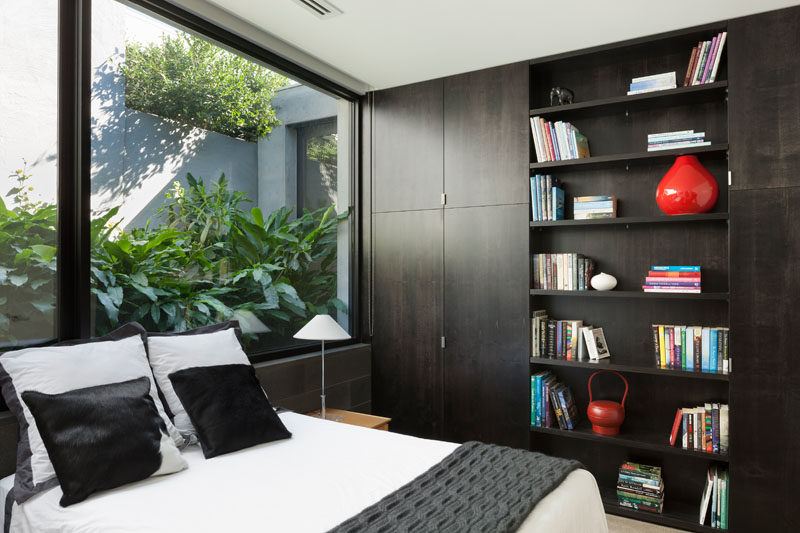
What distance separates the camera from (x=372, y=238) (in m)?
4.09

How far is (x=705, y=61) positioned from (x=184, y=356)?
123 inches

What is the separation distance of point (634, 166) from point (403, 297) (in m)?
1.76

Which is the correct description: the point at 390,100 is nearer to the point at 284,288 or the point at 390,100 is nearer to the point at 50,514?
the point at 284,288

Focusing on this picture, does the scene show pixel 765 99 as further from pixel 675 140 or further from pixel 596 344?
pixel 596 344

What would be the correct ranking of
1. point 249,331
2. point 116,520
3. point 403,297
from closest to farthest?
point 116,520, point 249,331, point 403,297

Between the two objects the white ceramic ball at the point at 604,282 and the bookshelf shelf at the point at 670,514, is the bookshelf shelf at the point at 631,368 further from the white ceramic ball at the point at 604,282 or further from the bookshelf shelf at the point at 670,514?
the bookshelf shelf at the point at 670,514

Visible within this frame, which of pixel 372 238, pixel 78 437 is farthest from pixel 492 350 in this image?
→ pixel 78 437

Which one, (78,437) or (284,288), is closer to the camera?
(78,437)

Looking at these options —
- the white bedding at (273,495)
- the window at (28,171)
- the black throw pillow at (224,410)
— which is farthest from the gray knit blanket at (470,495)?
the window at (28,171)

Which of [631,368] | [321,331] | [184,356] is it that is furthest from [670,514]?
[184,356]

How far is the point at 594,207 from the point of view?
3.31m

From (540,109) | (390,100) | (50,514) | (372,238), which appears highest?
(390,100)

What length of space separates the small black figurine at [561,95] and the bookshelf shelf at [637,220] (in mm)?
782

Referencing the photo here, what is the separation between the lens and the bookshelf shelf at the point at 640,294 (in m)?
2.93
